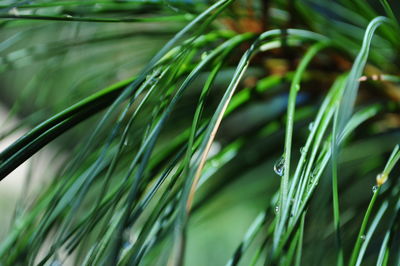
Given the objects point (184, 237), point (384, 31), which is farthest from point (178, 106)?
point (184, 237)

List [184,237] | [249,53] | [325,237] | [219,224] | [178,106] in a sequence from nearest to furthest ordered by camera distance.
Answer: [184,237] → [249,53] → [325,237] → [178,106] → [219,224]

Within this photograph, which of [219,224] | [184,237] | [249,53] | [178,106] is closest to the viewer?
[184,237]

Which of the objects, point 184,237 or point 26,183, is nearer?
point 184,237

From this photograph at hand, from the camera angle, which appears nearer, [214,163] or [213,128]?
[213,128]

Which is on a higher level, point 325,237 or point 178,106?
point 178,106

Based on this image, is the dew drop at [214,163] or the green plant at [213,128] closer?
the green plant at [213,128]

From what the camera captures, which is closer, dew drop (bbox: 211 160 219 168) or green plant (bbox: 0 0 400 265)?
green plant (bbox: 0 0 400 265)

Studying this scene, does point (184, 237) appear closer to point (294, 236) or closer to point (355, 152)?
point (294, 236)

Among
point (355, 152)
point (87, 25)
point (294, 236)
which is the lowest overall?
point (294, 236)
